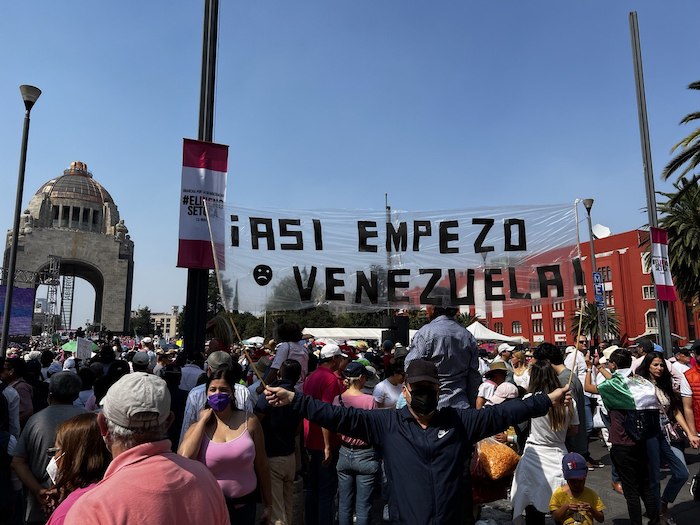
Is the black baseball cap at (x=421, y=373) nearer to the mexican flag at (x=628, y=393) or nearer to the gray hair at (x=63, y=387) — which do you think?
the gray hair at (x=63, y=387)

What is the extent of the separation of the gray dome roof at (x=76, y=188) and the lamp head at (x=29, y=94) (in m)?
64.5

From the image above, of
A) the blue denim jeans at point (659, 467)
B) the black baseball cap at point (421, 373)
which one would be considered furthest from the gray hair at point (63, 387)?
the blue denim jeans at point (659, 467)

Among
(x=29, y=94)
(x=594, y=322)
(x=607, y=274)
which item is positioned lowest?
(x=594, y=322)

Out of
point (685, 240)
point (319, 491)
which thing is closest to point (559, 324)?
point (685, 240)

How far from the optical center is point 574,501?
4262 millimetres

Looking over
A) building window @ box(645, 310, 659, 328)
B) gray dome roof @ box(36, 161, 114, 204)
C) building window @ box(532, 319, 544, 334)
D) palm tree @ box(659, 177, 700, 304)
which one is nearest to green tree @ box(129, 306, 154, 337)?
gray dome roof @ box(36, 161, 114, 204)

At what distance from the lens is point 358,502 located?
16.3ft

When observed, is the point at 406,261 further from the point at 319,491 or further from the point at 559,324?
the point at 559,324

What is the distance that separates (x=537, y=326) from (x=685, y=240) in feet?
117

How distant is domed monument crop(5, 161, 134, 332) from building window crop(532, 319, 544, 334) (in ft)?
163

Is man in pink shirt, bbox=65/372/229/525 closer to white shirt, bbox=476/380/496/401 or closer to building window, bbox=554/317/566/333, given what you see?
white shirt, bbox=476/380/496/401

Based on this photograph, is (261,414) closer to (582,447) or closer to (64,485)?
(64,485)

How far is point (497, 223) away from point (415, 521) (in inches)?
169

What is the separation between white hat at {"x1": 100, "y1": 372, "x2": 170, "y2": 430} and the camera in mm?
1869
